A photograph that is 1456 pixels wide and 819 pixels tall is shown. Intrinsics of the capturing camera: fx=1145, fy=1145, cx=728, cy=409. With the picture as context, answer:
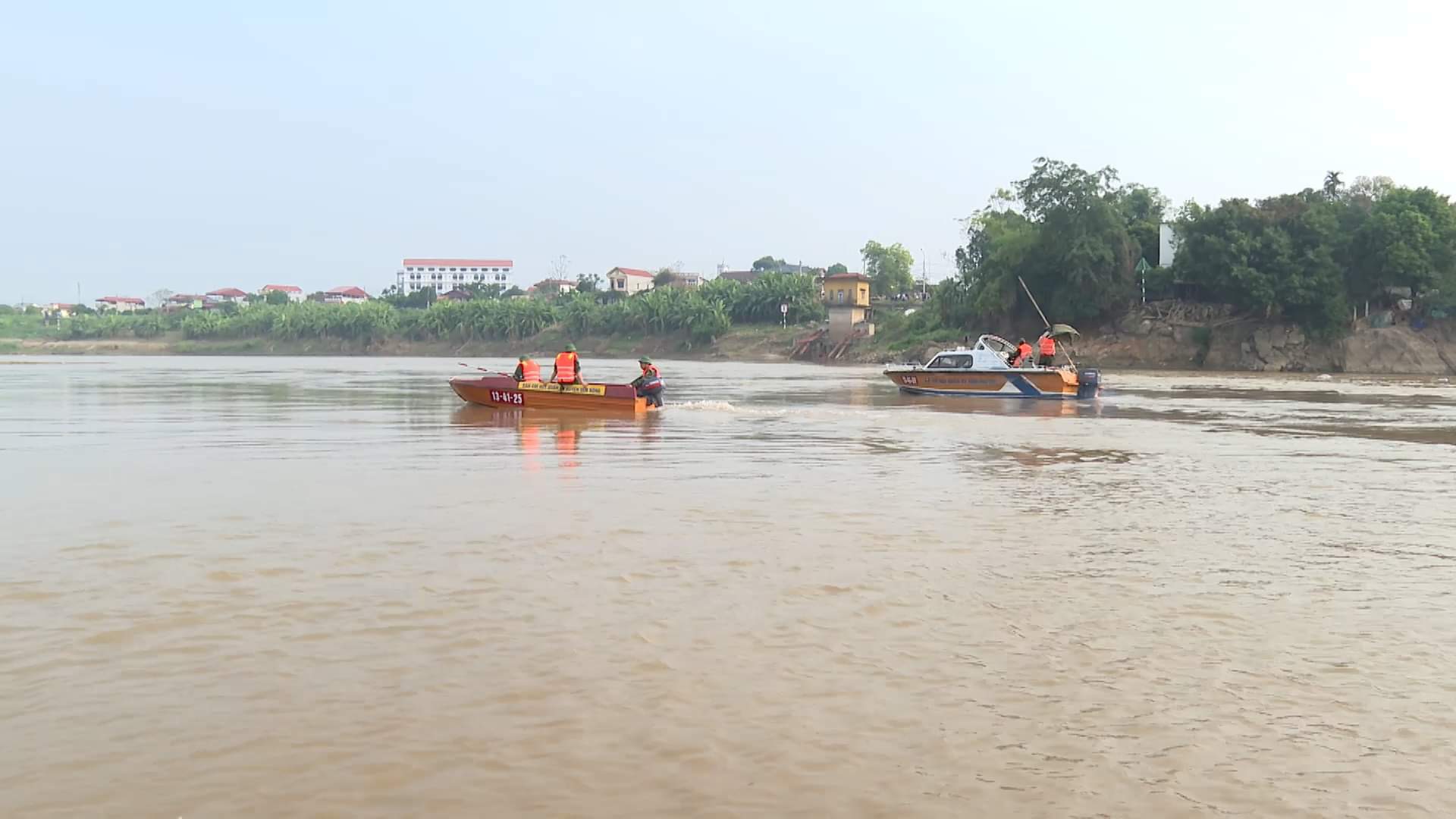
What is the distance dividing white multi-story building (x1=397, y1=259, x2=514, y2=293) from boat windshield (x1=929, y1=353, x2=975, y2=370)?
164692 millimetres

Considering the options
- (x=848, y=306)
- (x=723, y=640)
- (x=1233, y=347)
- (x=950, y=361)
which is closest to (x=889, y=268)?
(x=848, y=306)

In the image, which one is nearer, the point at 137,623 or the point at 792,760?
the point at 792,760

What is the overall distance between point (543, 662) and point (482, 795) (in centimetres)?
166

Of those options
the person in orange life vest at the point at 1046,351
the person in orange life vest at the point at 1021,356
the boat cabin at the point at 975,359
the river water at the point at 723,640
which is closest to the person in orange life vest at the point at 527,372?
the river water at the point at 723,640

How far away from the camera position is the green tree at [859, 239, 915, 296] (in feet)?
319

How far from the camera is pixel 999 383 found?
31.3 m

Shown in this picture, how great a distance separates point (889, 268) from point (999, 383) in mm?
71112

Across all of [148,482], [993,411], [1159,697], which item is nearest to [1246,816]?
[1159,697]

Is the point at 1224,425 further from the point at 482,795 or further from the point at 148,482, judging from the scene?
the point at 482,795

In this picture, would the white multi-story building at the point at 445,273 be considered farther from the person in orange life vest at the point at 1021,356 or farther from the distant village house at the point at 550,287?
the person in orange life vest at the point at 1021,356

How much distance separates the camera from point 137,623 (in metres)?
6.64

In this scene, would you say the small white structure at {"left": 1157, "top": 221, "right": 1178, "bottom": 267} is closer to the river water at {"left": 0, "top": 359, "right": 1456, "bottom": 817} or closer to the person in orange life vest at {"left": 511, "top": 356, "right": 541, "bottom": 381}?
the person in orange life vest at {"left": 511, "top": 356, "right": 541, "bottom": 381}

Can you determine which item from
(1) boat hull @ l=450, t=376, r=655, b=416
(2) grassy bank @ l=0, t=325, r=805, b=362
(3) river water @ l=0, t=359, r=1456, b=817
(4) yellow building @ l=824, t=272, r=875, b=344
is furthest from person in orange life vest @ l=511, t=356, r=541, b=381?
(2) grassy bank @ l=0, t=325, r=805, b=362

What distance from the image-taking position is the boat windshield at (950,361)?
32.1 meters
